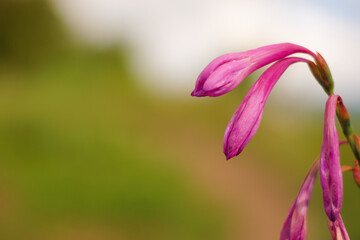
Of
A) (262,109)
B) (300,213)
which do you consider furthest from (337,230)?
(262,109)

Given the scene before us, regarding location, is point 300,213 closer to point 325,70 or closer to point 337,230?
point 337,230

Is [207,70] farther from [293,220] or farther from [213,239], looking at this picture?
[213,239]

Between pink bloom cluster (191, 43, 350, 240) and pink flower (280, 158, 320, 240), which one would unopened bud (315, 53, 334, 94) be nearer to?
pink bloom cluster (191, 43, 350, 240)

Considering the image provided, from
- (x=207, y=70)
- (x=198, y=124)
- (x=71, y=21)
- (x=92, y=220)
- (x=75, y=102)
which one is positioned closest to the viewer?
(x=207, y=70)

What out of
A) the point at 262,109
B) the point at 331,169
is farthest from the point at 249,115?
the point at 331,169

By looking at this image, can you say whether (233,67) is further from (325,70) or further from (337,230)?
(337,230)

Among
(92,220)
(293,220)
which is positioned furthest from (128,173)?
(293,220)

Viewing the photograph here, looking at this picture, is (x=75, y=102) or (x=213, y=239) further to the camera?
(x=75, y=102)

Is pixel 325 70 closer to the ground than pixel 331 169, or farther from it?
farther from it
